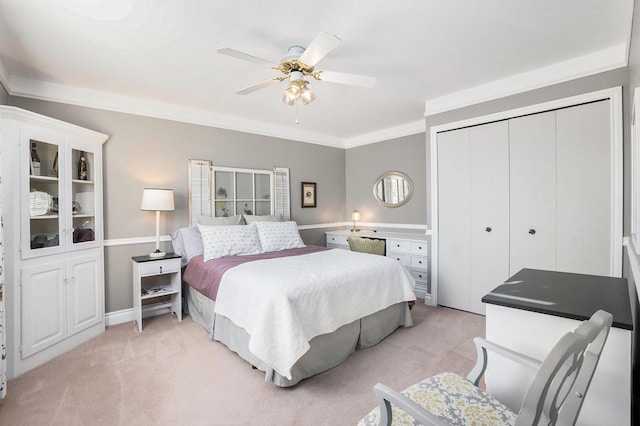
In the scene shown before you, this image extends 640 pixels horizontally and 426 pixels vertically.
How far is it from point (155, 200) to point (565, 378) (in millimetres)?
3557

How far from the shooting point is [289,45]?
7.82 feet

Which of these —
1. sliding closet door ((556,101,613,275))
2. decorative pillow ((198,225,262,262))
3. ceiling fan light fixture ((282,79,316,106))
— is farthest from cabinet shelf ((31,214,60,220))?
sliding closet door ((556,101,613,275))

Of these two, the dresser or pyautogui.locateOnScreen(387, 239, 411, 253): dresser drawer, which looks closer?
the dresser

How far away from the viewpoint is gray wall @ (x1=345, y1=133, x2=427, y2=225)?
15.4 ft

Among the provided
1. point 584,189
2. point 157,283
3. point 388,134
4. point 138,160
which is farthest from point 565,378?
point 388,134

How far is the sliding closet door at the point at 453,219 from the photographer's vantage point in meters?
3.55

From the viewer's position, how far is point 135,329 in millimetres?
3232

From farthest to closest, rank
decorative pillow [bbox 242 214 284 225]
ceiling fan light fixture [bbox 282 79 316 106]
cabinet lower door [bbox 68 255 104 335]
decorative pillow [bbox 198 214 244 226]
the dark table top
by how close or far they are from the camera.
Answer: decorative pillow [bbox 242 214 284 225] < decorative pillow [bbox 198 214 244 226] < cabinet lower door [bbox 68 255 104 335] < ceiling fan light fixture [bbox 282 79 316 106] < the dark table top

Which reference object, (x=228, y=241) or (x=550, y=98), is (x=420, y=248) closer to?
(x=550, y=98)

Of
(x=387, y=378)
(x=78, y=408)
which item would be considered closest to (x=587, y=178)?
(x=387, y=378)

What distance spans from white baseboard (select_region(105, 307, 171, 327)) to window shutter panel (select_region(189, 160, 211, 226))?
3.68ft

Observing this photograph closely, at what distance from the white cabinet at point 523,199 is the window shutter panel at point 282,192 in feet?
7.30

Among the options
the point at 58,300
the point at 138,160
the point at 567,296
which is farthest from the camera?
the point at 138,160

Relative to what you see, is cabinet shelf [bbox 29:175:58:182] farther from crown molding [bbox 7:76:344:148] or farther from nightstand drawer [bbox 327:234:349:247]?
nightstand drawer [bbox 327:234:349:247]
